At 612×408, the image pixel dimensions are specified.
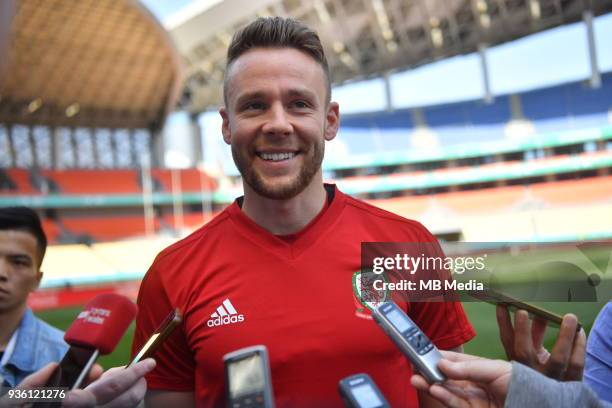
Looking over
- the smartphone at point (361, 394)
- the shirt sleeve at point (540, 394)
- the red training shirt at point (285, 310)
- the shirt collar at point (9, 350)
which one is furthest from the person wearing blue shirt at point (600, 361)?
the shirt collar at point (9, 350)

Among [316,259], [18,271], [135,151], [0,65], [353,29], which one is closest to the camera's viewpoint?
[0,65]

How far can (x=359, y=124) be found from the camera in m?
39.8

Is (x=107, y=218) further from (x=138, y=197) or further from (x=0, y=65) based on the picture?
(x=0, y=65)

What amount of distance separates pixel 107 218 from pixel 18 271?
3212 centimetres

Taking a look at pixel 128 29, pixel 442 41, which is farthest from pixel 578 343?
pixel 442 41

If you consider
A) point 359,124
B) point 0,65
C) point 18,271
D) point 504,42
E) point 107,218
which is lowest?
point 107,218

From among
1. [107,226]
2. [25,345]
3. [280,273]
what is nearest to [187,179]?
[107,226]

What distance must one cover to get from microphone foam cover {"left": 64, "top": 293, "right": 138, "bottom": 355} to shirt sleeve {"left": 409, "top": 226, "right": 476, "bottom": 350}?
Result: 0.85m

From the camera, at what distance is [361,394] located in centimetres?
117

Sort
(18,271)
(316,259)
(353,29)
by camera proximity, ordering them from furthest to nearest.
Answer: (353,29), (18,271), (316,259)

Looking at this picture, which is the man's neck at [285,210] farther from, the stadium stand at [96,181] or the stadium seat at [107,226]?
Answer: the stadium stand at [96,181]

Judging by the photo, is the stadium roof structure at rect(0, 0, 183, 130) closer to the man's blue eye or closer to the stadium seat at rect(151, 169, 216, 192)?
the stadium seat at rect(151, 169, 216, 192)

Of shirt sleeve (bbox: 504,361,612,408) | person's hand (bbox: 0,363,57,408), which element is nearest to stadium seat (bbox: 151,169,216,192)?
person's hand (bbox: 0,363,57,408)

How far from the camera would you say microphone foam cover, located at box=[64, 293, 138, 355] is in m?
1.43
